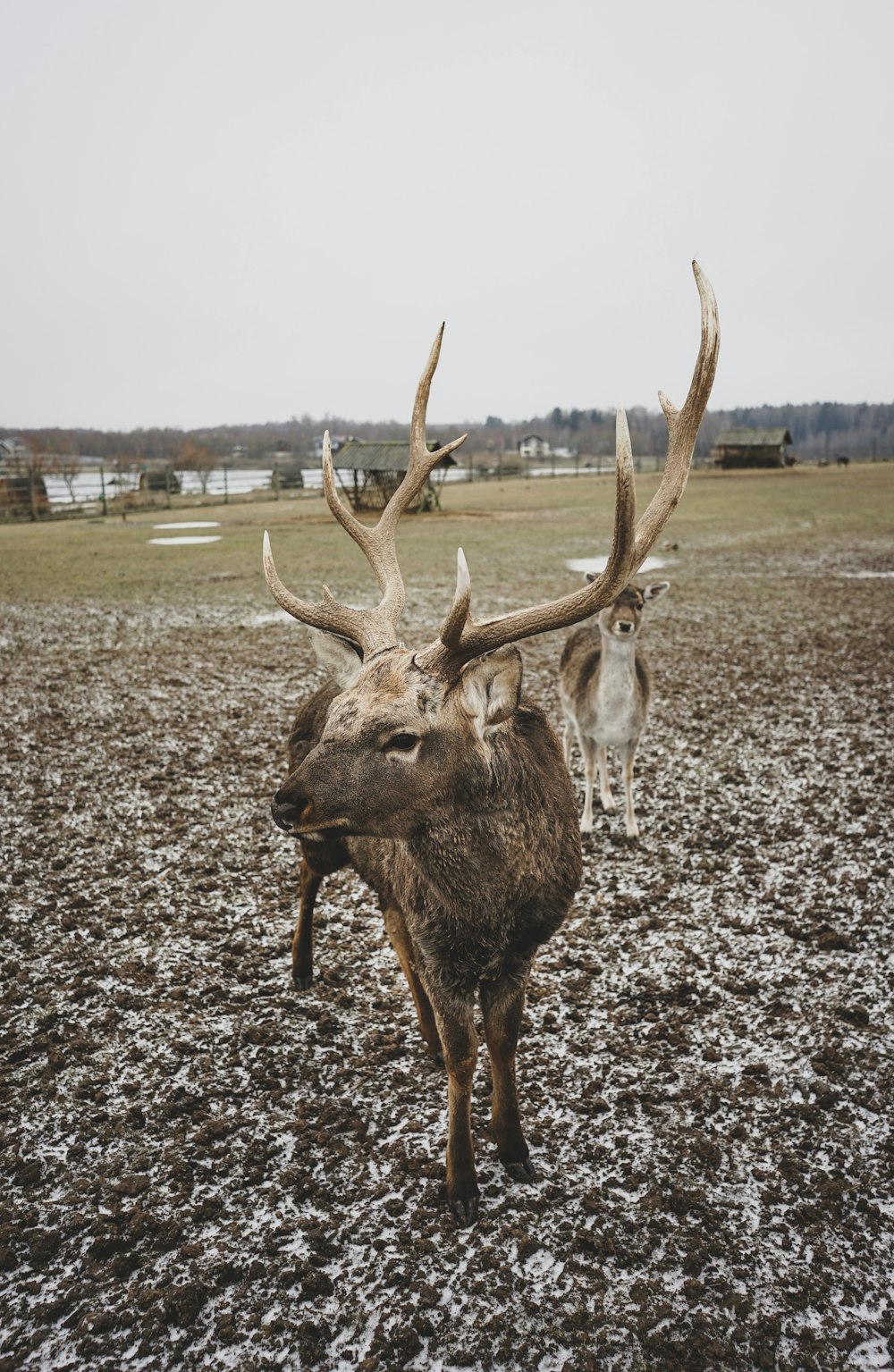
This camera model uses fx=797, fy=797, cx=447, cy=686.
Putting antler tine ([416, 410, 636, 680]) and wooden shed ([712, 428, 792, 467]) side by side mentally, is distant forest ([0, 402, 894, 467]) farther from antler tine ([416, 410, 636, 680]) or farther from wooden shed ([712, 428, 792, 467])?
antler tine ([416, 410, 636, 680])

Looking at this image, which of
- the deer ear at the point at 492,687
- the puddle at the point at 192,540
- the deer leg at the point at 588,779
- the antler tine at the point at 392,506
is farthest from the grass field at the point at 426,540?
the deer ear at the point at 492,687

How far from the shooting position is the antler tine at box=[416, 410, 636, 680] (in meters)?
2.63

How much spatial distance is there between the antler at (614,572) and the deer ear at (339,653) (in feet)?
1.48

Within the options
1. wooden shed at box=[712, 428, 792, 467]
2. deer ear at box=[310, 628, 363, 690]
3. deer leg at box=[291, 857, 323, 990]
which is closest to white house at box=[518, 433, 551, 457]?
wooden shed at box=[712, 428, 792, 467]

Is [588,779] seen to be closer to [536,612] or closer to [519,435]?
[536,612]

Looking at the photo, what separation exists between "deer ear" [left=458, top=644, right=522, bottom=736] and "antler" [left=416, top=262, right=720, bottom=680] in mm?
51

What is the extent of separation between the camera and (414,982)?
3793mm

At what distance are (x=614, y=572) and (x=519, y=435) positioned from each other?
14754 centimetres

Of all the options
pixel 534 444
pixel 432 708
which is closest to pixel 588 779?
pixel 432 708

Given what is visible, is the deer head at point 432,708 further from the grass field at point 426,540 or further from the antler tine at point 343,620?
the grass field at point 426,540

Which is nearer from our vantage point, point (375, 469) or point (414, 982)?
point (414, 982)

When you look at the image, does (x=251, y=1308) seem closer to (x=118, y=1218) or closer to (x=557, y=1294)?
(x=118, y=1218)

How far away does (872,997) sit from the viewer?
12.8 feet

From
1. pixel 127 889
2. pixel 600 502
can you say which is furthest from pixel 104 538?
pixel 127 889
